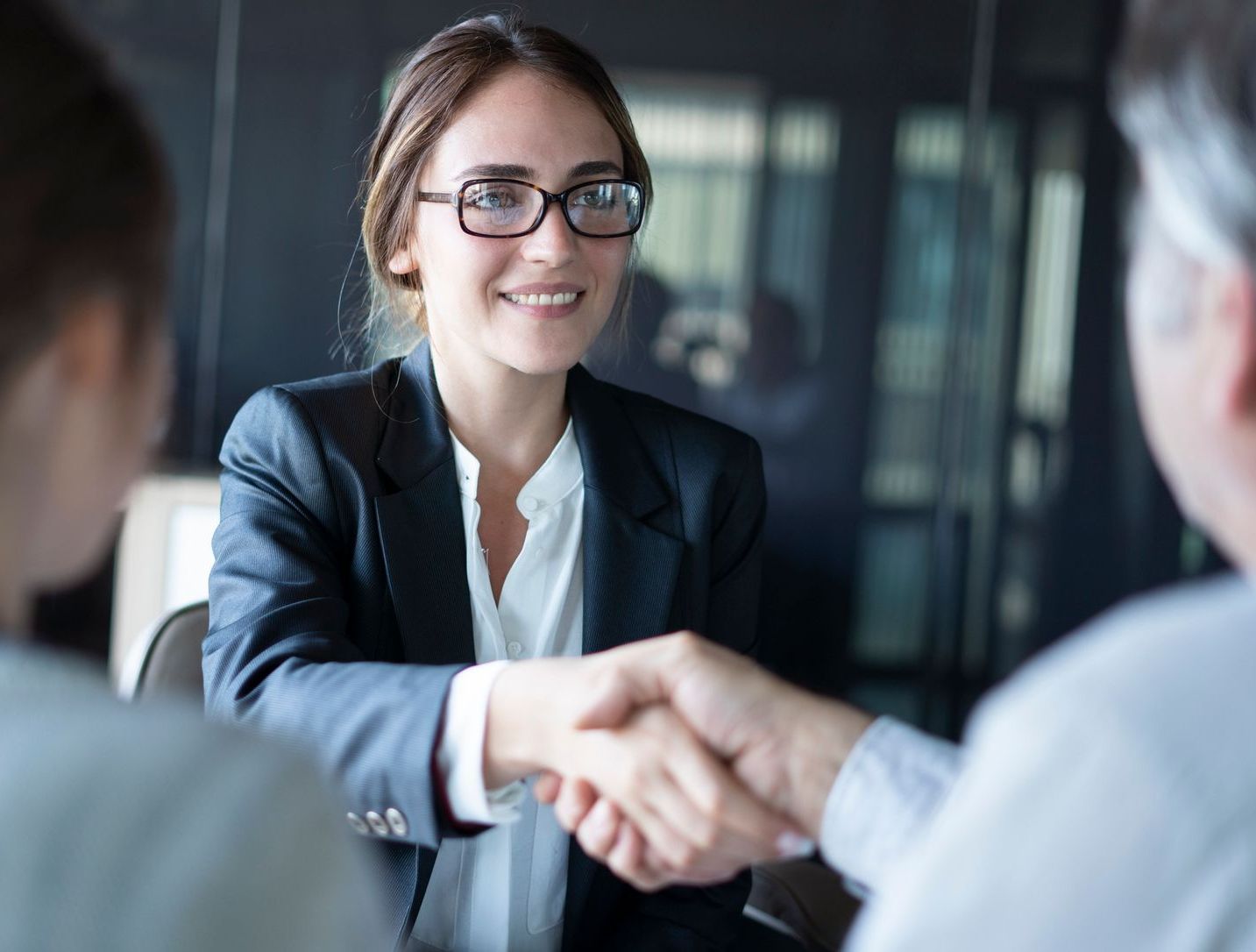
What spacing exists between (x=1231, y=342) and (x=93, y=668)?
629 millimetres

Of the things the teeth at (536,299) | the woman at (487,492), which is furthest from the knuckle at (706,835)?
the teeth at (536,299)

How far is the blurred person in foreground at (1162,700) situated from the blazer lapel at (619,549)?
107cm

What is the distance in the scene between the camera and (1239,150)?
0.71m

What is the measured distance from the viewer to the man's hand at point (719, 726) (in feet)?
4.29

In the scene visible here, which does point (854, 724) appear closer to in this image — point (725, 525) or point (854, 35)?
point (725, 525)

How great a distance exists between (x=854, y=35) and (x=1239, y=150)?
111 inches

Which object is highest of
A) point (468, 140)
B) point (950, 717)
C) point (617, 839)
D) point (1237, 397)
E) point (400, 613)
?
point (468, 140)

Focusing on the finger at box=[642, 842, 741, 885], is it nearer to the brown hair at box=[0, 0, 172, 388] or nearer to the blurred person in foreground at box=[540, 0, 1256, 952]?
the blurred person in foreground at box=[540, 0, 1256, 952]

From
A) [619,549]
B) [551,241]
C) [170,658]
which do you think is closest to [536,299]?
[551,241]

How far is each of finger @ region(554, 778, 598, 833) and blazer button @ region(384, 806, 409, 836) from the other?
0.16 m

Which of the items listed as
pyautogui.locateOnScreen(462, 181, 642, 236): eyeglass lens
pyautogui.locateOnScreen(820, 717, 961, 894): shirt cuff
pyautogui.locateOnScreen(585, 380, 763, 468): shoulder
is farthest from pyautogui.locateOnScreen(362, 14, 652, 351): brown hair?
pyautogui.locateOnScreen(820, 717, 961, 894): shirt cuff

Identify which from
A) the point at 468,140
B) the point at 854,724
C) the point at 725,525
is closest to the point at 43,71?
the point at 854,724

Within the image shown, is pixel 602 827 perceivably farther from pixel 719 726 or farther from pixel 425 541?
pixel 425 541

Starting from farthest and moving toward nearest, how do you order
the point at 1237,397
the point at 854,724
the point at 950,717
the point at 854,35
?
1. the point at 950,717
2. the point at 854,35
3. the point at 854,724
4. the point at 1237,397
